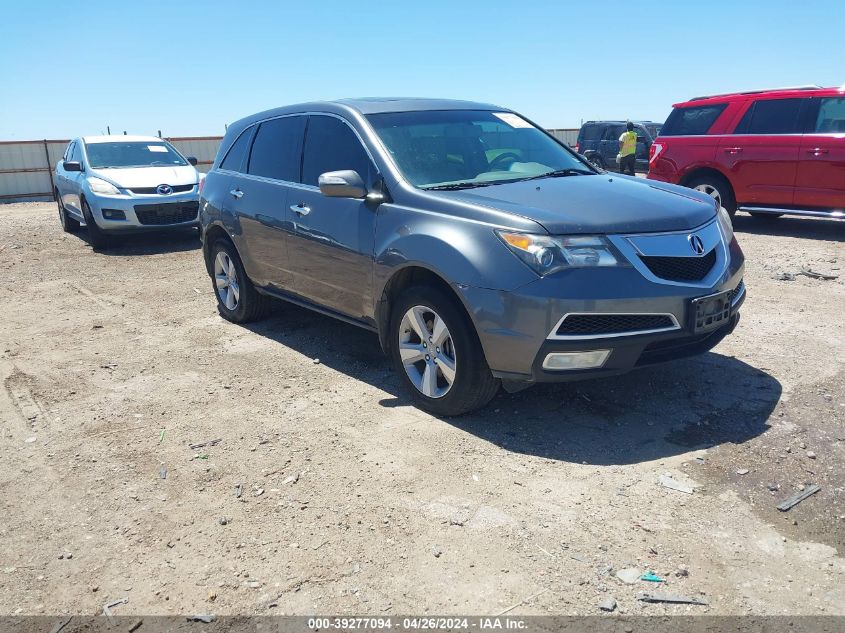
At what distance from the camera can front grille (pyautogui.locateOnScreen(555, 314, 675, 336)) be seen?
3.58 meters

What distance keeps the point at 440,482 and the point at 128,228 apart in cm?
892

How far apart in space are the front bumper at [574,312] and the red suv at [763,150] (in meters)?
6.87

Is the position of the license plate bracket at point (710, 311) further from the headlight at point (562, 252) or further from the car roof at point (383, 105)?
the car roof at point (383, 105)

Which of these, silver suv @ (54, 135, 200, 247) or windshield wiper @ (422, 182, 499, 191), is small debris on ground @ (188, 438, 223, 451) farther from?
silver suv @ (54, 135, 200, 247)

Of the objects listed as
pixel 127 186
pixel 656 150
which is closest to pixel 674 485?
pixel 656 150

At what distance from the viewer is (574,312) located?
3543 mm

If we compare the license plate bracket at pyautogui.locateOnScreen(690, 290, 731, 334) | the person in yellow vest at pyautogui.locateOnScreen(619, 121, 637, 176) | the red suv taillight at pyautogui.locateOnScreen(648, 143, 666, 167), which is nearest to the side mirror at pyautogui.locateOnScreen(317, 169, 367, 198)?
the license plate bracket at pyautogui.locateOnScreen(690, 290, 731, 334)

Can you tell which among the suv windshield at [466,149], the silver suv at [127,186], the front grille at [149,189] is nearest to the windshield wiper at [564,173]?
the suv windshield at [466,149]

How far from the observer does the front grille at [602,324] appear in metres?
3.58

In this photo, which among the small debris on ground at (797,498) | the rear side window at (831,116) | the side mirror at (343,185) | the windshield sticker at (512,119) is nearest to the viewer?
the small debris on ground at (797,498)

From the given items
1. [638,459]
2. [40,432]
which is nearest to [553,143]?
[638,459]

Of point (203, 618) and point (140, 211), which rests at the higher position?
point (140, 211)

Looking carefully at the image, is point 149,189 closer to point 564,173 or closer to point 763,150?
point 564,173

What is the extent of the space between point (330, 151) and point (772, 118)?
7.58 meters
